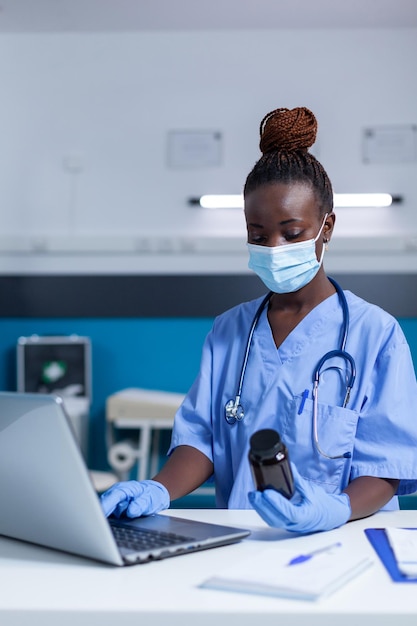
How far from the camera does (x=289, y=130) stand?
1.52m

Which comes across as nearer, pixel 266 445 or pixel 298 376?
pixel 266 445

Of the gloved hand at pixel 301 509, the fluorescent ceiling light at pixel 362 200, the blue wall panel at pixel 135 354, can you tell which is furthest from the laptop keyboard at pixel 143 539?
the fluorescent ceiling light at pixel 362 200

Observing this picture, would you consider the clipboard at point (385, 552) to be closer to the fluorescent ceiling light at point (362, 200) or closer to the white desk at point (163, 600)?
the white desk at point (163, 600)

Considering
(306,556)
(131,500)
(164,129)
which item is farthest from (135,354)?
(306,556)

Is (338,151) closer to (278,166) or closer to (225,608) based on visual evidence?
(278,166)

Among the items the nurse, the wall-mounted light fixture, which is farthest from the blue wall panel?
the nurse

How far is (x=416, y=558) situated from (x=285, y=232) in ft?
2.39

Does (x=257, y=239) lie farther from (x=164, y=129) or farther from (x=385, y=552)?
(x=164, y=129)

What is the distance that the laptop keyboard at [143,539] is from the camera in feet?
→ 3.10

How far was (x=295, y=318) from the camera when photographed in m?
1.55

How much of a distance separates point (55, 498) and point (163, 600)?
0.62ft

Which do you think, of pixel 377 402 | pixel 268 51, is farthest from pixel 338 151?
pixel 377 402

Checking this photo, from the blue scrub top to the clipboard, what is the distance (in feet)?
0.84

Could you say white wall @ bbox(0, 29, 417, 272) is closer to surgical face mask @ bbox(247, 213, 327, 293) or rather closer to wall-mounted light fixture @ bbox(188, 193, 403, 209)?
wall-mounted light fixture @ bbox(188, 193, 403, 209)
